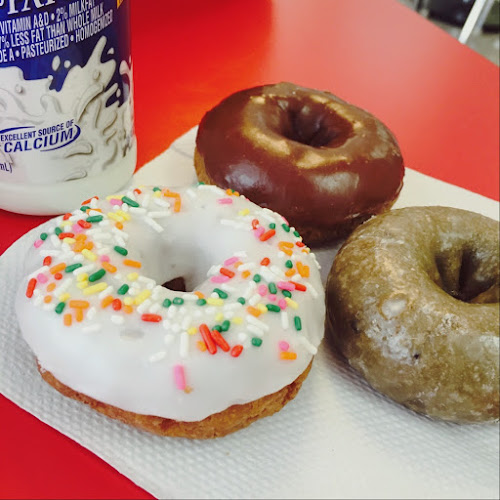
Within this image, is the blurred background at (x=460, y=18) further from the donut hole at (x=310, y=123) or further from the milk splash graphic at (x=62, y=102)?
the milk splash graphic at (x=62, y=102)

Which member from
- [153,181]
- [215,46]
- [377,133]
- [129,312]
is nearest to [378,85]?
[215,46]

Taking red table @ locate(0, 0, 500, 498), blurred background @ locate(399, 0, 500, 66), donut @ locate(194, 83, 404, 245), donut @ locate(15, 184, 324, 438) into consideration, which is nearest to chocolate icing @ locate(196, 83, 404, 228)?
donut @ locate(194, 83, 404, 245)

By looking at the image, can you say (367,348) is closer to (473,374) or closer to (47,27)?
(473,374)

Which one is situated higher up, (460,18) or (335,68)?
(335,68)

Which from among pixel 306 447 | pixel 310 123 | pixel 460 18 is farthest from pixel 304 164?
pixel 460 18

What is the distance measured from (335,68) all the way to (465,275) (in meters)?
0.95

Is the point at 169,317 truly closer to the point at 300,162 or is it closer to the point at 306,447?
the point at 306,447

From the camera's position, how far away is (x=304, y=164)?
1058 millimetres

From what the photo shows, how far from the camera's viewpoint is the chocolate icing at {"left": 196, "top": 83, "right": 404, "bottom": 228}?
1.05 m

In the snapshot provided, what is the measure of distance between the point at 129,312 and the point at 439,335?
0.42 meters

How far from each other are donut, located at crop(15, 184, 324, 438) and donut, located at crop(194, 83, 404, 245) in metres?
0.15

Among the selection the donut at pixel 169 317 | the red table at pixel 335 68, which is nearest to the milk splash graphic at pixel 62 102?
the donut at pixel 169 317

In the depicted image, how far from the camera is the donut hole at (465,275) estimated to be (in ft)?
3.28

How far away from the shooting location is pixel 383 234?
3.17 ft
